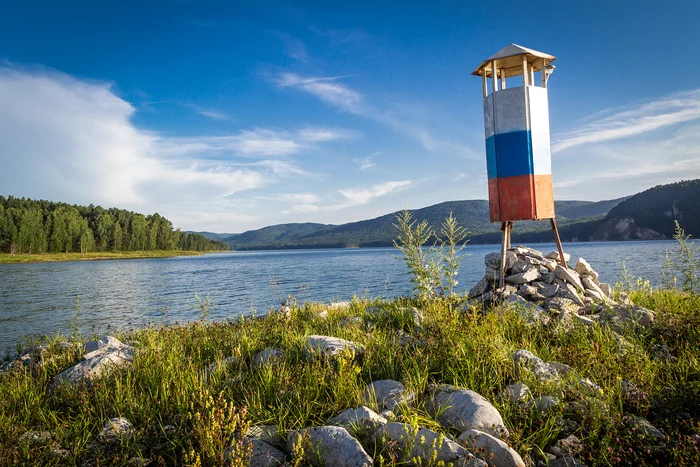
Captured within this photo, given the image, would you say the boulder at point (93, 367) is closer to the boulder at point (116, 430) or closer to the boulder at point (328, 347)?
the boulder at point (116, 430)

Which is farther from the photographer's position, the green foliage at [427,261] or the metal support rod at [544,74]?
the metal support rod at [544,74]

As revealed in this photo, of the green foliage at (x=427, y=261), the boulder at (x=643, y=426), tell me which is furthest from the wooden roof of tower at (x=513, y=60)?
the boulder at (x=643, y=426)

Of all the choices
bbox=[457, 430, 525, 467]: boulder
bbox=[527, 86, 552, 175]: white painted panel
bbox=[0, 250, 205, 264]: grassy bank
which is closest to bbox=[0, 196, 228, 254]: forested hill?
bbox=[0, 250, 205, 264]: grassy bank

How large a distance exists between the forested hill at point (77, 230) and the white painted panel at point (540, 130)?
119637 millimetres

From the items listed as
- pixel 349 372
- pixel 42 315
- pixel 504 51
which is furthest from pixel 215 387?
pixel 42 315

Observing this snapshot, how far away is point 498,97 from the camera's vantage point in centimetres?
910

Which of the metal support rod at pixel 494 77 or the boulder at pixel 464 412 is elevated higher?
the metal support rod at pixel 494 77

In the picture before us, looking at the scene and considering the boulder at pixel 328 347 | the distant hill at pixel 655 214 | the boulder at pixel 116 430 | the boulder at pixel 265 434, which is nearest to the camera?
the boulder at pixel 265 434

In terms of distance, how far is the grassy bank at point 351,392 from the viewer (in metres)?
3.49

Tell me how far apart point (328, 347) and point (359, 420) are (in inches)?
67.4

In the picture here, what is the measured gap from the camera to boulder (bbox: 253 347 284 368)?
5.17 metres

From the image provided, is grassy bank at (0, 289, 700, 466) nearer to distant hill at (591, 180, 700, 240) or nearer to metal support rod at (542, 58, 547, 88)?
metal support rod at (542, 58, 547, 88)

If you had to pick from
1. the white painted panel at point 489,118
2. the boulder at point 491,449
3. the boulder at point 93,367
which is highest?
the white painted panel at point 489,118

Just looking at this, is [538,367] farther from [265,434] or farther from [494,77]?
[494,77]
